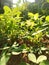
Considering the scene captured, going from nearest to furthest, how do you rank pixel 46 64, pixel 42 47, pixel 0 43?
pixel 46 64 → pixel 42 47 → pixel 0 43

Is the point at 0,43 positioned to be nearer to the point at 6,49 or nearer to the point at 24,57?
the point at 6,49

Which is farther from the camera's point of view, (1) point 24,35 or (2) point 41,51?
(1) point 24,35

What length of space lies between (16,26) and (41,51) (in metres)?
0.26

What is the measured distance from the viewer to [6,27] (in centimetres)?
98

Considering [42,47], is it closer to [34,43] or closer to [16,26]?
[34,43]

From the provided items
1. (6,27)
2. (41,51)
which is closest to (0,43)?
(6,27)

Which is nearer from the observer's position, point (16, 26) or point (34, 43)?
point (34, 43)

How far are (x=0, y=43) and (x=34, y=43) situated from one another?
0.15 meters

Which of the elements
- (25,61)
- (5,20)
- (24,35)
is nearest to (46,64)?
(25,61)

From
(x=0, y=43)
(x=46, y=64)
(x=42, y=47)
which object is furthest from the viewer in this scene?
(x=0, y=43)

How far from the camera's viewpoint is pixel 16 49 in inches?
29.4

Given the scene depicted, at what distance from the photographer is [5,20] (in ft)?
3.22

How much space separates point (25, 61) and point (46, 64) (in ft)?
0.23

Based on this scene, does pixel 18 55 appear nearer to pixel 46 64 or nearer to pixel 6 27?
pixel 46 64
